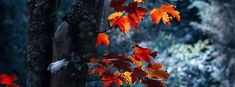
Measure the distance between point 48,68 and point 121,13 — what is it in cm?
39

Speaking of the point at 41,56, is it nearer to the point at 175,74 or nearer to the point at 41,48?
the point at 41,48

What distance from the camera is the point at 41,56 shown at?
1991 millimetres

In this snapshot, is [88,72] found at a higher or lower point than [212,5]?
lower

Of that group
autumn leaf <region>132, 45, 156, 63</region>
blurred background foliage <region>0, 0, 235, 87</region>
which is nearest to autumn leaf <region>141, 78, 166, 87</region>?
autumn leaf <region>132, 45, 156, 63</region>

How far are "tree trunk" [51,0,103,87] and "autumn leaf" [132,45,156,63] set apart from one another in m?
0.19

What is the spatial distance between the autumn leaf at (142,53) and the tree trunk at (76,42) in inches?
7.4

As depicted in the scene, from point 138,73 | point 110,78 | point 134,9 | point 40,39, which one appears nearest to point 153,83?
point 138,73

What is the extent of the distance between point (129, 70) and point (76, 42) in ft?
0.72

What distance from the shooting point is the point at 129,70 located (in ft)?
6.11

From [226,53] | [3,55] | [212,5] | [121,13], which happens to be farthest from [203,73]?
[121,13]

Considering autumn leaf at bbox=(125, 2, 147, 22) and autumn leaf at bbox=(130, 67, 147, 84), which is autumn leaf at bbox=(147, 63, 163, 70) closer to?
autumn leaf at bbox=(130, 67, 147, 84)

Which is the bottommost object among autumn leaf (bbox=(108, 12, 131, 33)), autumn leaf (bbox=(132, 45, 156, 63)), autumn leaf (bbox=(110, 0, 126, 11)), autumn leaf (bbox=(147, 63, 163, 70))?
autumn leaf (bbox=(147, 63, 163, 70))

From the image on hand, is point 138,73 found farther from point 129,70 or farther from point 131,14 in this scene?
point 131,14

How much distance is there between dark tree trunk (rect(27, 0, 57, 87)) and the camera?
1960 mm
